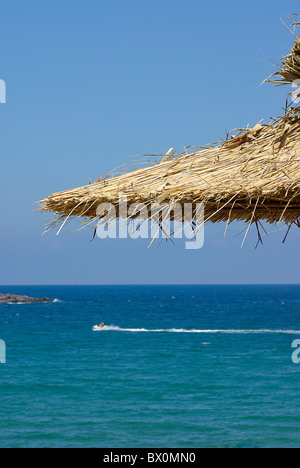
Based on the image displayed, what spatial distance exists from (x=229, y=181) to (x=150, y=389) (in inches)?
661

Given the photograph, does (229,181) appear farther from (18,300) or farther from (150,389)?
(18,300)

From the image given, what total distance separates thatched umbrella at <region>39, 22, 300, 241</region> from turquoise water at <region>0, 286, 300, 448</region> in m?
10.9

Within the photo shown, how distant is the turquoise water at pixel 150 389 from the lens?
13758 millimetres

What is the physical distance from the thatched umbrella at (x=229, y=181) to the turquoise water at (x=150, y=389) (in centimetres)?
1086

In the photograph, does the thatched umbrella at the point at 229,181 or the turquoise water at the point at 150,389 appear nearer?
the thatched umbrella at the point at 229,181

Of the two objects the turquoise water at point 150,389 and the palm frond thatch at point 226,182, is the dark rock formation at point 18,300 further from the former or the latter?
the palm frond thatch at point 226,182

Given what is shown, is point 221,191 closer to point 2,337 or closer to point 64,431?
point 64,431

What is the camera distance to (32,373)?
2234 cm

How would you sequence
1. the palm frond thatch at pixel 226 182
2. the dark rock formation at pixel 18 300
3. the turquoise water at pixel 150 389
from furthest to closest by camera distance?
the dark rock formation at pixel 18 300, the turquoise water at pixel 150 389, the palm frond thatch at pixel 226 182

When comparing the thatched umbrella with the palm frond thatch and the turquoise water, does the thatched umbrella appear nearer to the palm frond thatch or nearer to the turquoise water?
the palm frond thatch

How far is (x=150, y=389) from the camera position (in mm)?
18750

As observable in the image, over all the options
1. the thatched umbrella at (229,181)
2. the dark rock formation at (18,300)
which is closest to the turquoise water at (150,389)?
the thatched umbrella at (229,181)

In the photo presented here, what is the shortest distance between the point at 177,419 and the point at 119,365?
9.10m
